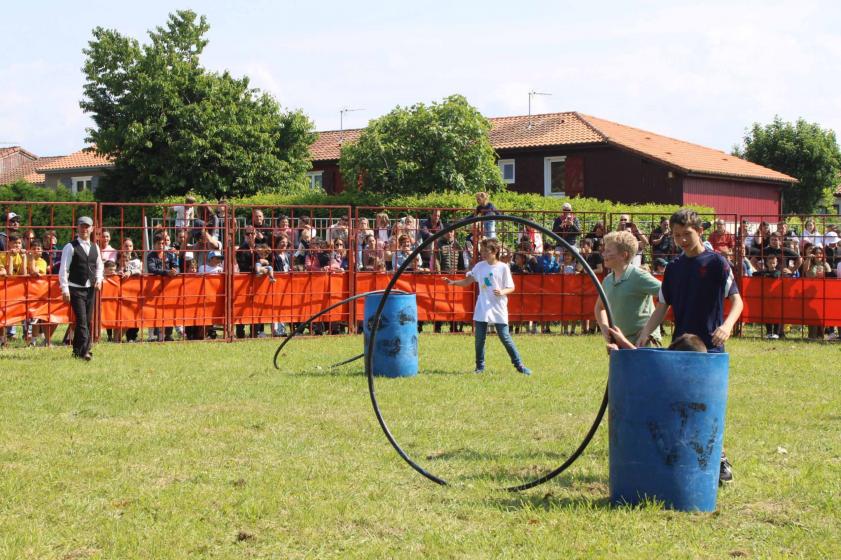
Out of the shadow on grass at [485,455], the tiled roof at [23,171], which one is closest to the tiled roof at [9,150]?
the tiled roof at [23,171]

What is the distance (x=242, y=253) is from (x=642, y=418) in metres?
14.0

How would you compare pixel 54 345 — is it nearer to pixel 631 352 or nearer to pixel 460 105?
pixel 631 352

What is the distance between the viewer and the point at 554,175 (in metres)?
48.2

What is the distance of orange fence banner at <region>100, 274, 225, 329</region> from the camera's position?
18156mm

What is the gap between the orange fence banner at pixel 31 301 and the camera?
17.2 m

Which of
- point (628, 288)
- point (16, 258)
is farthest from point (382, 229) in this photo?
point (628, 288)

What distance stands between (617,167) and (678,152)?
546 centimetres

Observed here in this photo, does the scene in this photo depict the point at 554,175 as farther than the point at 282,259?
Yes

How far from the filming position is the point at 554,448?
28.7 ft

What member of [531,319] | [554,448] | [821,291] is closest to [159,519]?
[554,448]

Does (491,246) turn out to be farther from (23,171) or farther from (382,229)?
(23,171)

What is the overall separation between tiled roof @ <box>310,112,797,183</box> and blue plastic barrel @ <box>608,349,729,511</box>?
128ft

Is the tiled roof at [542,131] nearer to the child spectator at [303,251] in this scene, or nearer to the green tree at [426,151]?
the green tree at [426,151]

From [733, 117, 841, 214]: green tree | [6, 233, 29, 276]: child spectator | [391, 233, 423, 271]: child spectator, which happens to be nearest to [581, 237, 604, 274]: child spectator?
[391, 233, 423, 271]: child spectator
